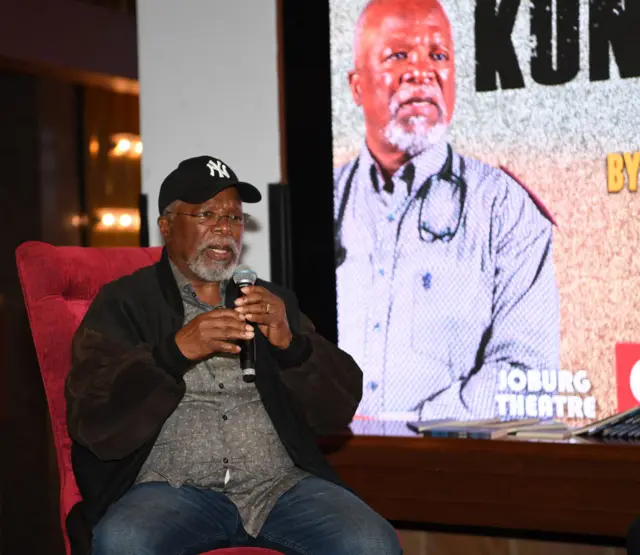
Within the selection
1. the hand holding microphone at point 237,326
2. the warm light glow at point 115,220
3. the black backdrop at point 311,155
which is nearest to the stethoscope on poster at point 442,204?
the black backdrop at point 311,155

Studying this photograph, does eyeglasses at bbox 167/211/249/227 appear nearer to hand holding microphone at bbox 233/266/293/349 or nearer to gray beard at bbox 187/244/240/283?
gray beard at bbox 187/244/240/283

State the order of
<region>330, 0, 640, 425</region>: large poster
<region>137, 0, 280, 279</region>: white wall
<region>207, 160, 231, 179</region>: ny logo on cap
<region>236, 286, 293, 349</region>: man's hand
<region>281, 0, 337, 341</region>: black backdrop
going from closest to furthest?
<region>236, 286, 293, 349</region>: man's hand, <region>207, 160, 231, 179</region>: ny logo on cap, <region>330, 0, 640, 425</region>: large poster, <region>281, 0, 337, 341</region>: black backdrop, <region>137, 0, 280, 279</region>: white wall

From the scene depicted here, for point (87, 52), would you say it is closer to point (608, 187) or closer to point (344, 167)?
point (344, 167)

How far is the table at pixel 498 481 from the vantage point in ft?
9.00

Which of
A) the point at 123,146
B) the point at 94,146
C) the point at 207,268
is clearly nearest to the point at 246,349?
the point at 207,268

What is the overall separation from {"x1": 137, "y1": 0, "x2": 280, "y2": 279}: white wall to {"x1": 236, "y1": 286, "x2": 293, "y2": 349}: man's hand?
1011 mm

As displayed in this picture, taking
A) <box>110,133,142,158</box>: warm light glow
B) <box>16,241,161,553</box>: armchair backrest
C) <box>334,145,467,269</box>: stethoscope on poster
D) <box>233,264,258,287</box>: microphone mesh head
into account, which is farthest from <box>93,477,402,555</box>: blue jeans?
<box>110,133,142,158</box>: warm light glow

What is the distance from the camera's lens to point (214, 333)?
7.55ft

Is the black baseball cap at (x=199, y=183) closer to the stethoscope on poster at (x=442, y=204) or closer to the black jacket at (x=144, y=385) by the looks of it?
the black jacket at (x=144, y=385)

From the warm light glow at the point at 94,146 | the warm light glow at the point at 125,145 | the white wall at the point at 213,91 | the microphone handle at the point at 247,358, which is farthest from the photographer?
the warm light glow at the point at 125,145

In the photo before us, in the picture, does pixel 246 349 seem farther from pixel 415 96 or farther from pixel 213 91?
pixel 213 91

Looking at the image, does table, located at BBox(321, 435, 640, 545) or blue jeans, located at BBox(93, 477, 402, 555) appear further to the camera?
table, located at BBox(321, 435, 640, 545)

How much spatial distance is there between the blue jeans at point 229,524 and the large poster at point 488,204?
0.91m

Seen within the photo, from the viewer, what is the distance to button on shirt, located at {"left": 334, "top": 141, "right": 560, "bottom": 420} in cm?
316
